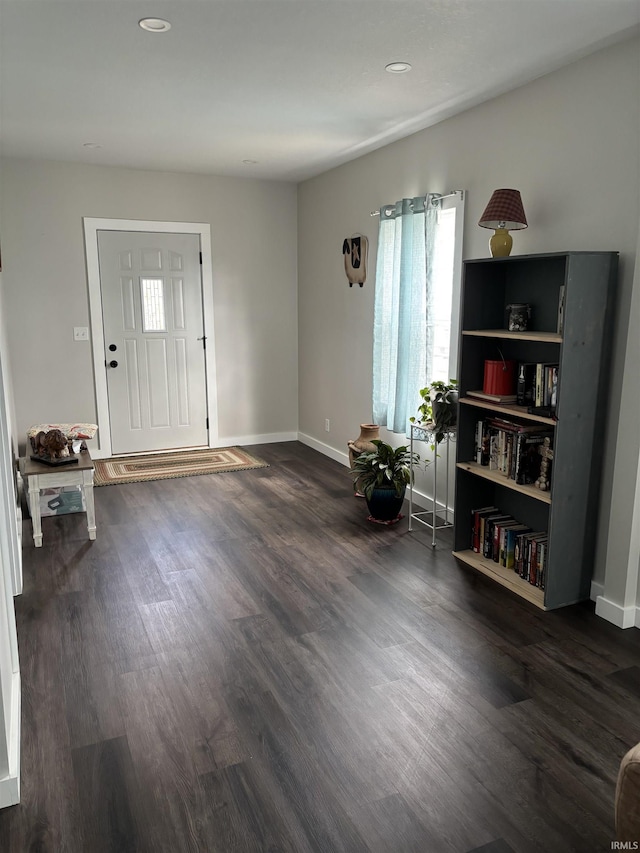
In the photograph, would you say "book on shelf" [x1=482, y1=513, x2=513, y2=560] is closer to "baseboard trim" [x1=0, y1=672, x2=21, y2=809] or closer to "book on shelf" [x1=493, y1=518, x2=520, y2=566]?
"book on shelf" [x1=493, y1=518, x2=520, y2=566]

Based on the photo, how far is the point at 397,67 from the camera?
3041mm

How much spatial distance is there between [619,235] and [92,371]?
4361mm

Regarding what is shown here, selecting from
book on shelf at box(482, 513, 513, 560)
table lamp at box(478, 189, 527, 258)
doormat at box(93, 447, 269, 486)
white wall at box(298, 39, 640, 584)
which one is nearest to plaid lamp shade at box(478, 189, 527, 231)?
table lamp at box(478, 189, 527, 258)

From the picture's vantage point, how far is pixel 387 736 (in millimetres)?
2172

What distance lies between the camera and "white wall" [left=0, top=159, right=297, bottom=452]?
526 centimetres

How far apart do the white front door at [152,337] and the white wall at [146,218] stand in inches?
7.5

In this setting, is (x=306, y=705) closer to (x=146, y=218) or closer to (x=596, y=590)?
(x=596, y=590)

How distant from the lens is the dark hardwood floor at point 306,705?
1813mm

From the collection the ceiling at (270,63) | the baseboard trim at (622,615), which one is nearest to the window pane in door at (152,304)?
the ceiling at (270,63)

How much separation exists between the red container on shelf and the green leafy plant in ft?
3.10

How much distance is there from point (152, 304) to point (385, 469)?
2.92 meters

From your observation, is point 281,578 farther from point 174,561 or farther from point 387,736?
point 387,736

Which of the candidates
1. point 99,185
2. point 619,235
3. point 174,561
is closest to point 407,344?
point 619,235

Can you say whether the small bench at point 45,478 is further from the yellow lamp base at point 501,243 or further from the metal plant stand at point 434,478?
the yellow lamp base at point 501,243
